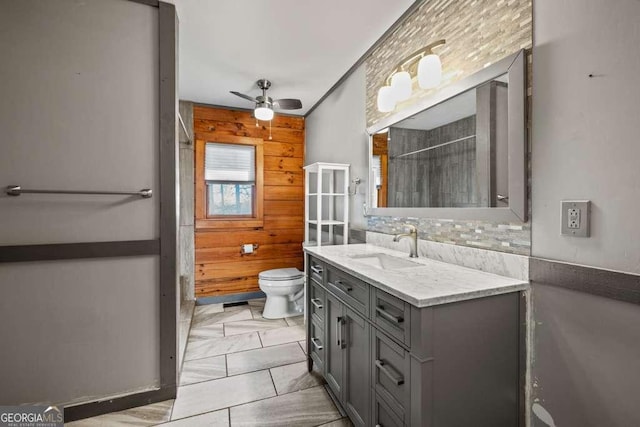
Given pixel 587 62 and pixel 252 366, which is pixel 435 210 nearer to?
pixel 587 62

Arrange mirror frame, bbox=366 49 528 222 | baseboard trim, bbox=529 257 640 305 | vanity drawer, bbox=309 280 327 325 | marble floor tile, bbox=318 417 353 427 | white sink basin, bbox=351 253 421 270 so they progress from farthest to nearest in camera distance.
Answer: vanity drawer, bbox=309 280 327 325
white sink basin, bbox=351 253 421 270
marble floor tile, bbox=318 417 353 427
mirror frame, bbox=366 49 528 222
baseboard trim, bbox=529 257 640 305

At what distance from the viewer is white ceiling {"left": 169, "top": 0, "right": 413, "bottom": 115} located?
1.85 metres

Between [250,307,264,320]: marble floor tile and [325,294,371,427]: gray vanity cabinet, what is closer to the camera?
[325,294,371,427]: gray vanity cabinet

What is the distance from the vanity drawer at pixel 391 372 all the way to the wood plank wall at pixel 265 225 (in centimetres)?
264

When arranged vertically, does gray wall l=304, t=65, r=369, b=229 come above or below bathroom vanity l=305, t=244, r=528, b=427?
above

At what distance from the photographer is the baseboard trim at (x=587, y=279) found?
92cm

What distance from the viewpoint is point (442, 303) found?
3.35ft

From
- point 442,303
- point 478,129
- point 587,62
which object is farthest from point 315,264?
point 587,62

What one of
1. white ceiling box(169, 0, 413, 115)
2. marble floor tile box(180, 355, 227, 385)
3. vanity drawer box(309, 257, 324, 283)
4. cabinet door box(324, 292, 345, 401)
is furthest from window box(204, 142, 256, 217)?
cabinet door box(324, 292, 345, 401)

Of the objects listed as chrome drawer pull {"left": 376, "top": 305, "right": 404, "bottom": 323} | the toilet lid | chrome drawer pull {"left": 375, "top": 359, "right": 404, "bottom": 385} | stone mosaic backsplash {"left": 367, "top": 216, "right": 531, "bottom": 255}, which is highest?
stone mosaic backsplash {"left": 367, "top": 216, "right": 531, "bottom": 255}

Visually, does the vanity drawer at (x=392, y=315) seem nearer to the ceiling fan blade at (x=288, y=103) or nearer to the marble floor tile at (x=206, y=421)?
the marble floor tile at (x=206, y=421)

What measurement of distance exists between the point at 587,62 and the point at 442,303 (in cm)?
98
